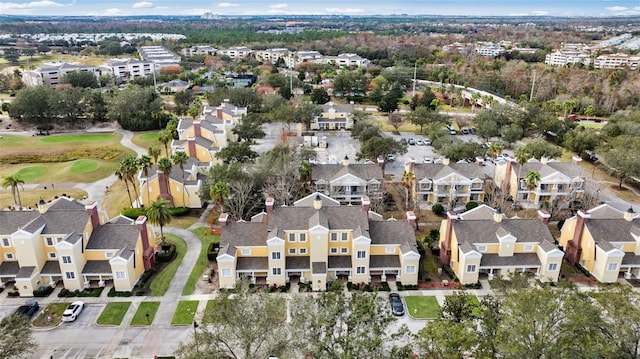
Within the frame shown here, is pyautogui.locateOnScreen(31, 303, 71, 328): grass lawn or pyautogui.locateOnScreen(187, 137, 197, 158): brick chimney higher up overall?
pyautogui.locateOnScreen(187, 137, 197, 158): brick chimney

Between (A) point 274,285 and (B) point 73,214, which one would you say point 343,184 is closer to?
(A) point 274,285

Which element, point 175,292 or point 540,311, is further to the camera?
point 175,292

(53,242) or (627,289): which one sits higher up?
(627,289)

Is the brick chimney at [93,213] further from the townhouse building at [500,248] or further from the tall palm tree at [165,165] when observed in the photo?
the townhouse building at [500,248]

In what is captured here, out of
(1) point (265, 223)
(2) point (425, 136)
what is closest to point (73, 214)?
(1) point (265, 223)

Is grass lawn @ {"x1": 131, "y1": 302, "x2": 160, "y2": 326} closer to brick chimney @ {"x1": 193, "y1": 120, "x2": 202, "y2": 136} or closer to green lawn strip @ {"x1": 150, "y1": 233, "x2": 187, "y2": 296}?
green lawn strip @ {"x1": 150, "y1": 233, "x2": 187, "y2": 296}

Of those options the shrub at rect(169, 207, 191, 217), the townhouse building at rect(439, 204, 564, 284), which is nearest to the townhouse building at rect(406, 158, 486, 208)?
the townhouse building at rect(439, 204, 564, 284)

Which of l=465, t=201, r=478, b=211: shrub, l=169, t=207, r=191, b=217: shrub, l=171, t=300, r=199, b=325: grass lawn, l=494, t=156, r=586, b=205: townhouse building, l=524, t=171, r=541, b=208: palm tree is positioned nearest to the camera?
l=171, t=300, r=199, b=325: grass lawn

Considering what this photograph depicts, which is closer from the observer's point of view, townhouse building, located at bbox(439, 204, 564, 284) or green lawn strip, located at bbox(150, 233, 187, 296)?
green lawn strip, located at bbox(150, 233, 187, 296)
